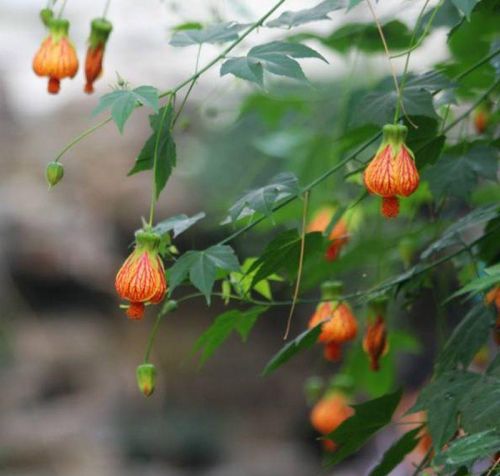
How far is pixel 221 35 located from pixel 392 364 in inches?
28.9

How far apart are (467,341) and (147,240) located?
30cm

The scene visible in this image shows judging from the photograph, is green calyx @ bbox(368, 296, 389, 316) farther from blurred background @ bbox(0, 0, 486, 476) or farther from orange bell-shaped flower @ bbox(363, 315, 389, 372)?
blurred background @ bbox(0, 0, 486, 476)

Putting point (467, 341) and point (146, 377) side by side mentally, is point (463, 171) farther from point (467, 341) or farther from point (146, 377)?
point (146, 377)

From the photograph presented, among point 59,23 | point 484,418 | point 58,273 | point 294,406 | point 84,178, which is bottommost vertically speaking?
point 484,418

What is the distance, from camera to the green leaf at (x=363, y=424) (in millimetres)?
976

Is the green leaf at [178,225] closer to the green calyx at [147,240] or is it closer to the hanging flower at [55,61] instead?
the green calyx at [147,240]

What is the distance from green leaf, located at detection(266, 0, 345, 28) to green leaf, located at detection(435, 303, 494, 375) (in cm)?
30

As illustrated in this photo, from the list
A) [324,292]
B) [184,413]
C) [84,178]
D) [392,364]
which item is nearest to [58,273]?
[84,178]

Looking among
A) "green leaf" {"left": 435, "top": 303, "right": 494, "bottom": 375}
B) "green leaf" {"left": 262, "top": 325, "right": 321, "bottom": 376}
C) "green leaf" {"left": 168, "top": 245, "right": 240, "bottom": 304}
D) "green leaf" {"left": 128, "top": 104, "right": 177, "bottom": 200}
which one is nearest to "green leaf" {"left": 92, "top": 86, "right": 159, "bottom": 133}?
"green leaf" {"left": 128, "top": 104, "right": 177, "bottom": 200}

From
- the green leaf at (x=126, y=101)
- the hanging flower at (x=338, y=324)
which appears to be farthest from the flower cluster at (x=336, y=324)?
the green leaf at (x=126, y=101)

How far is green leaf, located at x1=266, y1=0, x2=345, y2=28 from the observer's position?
0.91 m

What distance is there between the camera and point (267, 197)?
90 centimetres

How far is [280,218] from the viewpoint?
1435mm

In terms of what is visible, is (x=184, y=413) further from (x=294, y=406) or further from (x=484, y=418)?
(x=484, y=418)
